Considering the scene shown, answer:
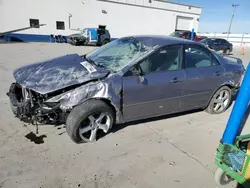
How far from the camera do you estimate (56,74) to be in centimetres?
315

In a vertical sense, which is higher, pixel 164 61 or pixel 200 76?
pixel 164 61

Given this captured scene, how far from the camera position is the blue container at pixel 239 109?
7.38ft

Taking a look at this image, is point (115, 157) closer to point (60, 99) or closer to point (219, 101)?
point (60, 99)

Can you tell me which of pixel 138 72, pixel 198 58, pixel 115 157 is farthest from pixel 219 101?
pixel 115 157

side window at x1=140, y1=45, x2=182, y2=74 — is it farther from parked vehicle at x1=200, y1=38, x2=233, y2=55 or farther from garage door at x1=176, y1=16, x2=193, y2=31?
garage door at x1=176, y1=16, x2=193, y2=31

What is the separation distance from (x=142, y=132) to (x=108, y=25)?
82.0 feet

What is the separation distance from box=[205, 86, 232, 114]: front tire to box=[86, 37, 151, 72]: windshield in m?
2.00

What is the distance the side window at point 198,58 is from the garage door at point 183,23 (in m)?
31.0

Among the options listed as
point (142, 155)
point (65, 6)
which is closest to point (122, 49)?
point (142, 155)

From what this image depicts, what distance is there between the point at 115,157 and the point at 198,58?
101 inches

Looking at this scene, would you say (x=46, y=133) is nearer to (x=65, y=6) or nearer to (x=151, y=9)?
(x=65, y=6)

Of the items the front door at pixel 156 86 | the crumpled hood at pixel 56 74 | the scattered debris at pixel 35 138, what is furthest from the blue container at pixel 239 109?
the scattered debris at pixel 35 138

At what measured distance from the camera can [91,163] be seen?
279 centimetres

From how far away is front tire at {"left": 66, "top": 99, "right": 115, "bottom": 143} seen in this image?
2.99 meters
